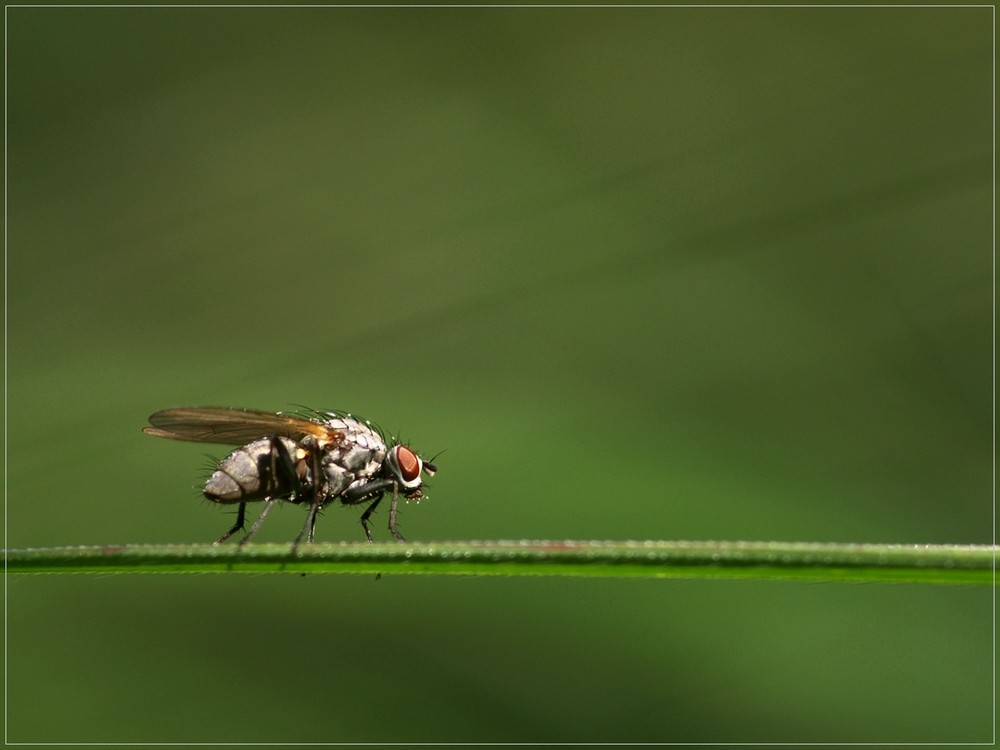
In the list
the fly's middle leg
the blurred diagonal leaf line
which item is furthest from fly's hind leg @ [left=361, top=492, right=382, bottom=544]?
the blurred diagonal leaf line

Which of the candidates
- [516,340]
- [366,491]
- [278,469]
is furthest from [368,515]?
[516,340]

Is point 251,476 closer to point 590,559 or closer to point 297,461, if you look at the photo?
point 297,461

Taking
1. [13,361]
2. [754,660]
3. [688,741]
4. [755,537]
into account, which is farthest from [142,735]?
[13,361]

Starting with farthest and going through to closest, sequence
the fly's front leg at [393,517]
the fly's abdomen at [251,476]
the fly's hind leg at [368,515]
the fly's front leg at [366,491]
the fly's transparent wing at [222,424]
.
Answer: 1. the fly's hind leg at [368,515]
2. the fly's front leg at [366,491]
3. the fly's front leg at [393,517]
4. the fly's abdomen at [251,476]
5. the fly's transparent wing at [222,424]

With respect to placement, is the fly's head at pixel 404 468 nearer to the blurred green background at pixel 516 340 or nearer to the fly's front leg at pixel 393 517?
the fly's front leg at pixel 393 517

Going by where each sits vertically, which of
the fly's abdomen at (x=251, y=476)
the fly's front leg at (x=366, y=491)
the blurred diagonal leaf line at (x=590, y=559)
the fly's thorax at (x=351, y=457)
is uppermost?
the fly's thorax at (x=351, y=457)

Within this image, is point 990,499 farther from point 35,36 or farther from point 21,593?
point 35,36

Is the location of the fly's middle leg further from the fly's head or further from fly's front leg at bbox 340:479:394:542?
the fly's head

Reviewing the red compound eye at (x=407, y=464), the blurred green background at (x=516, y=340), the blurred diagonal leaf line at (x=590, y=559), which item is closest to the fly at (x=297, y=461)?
the red compound eye at (x=407, y=464)
